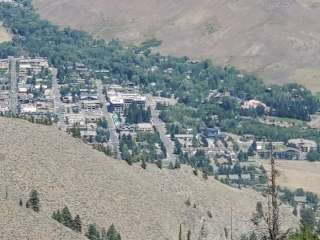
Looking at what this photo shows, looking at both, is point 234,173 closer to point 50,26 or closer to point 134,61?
point 134,61

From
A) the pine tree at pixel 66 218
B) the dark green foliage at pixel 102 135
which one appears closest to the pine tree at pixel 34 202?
the pine tree at pixel 66 218

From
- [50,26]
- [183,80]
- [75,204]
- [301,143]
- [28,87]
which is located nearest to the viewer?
[75,204]

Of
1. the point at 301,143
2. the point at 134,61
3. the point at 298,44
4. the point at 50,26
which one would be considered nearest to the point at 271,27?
the point at 298,44

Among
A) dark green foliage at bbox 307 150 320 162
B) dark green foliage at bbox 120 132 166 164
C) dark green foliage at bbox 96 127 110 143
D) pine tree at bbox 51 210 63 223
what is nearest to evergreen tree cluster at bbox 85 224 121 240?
pine tree at bbox 51 210 63 223

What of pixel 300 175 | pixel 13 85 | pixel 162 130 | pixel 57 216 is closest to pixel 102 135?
pixel 162 130

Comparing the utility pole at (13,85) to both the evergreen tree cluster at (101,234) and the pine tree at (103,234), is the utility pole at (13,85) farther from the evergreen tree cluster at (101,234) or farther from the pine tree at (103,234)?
the evergreen tree cluster at (101,234)

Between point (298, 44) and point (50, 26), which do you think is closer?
point (298, 44)
